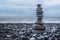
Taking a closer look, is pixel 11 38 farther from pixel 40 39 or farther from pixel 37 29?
pixel 37 29

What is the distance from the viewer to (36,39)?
11562mm

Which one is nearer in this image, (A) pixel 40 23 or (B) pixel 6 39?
(B) pixel 6 39

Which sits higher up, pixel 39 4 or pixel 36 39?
pixel 39 4

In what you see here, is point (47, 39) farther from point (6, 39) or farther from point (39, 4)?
point (39, 4)

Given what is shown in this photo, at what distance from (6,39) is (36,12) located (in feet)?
19.5

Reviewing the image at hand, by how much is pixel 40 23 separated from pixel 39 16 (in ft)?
2.73

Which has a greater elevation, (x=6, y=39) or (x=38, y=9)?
(x=38, y=9)

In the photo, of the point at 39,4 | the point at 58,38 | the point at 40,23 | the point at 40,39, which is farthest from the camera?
the point at 40,23

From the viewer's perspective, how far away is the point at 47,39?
11.5 m

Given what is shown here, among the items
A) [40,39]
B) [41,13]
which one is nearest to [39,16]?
[41,13]

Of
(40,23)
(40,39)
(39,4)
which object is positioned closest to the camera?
(40,39)

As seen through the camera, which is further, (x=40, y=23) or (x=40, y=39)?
(x=40, y=23)

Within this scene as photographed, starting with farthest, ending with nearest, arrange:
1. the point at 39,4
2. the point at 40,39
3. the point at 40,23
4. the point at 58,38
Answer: the point at 40,23, the point at 39,4, the point at 40,39, the point at 58,38

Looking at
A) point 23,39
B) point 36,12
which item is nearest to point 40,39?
point 23,39
